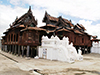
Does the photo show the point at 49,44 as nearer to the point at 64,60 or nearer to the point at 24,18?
the point at 64,60

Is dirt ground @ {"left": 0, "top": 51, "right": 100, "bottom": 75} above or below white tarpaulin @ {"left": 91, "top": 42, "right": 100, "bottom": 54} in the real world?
below

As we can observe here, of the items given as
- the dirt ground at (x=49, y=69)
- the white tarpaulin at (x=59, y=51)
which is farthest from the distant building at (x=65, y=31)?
the dirt ground at (x=49, y=69)

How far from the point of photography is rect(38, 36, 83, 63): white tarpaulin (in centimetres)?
1525

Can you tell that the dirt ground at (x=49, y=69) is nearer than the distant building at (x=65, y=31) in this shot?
Yes

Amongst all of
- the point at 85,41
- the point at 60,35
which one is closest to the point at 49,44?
the point at 60,35

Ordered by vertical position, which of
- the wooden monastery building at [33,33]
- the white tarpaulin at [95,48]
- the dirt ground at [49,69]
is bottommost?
the dirt ground at [49,69]

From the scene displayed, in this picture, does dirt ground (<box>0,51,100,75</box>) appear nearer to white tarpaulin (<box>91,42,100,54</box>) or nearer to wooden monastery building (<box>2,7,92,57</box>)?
wooden monastery building (<box>2,7,92,57</box>)

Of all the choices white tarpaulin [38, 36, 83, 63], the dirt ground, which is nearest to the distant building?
white tarpaulin [38, 36, 83, 63]

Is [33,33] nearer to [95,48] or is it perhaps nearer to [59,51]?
[59,51]

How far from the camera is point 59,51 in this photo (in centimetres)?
1584

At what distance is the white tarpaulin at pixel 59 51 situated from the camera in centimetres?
1525

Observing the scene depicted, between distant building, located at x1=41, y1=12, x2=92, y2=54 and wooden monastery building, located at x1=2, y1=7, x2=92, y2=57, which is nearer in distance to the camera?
wooden monastery building, located at x1=2, y1=7, x2=92, y2=57

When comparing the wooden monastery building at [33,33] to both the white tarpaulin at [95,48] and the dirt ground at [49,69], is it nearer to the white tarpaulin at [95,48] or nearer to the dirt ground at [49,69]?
the white tarpaulin at [95,48]

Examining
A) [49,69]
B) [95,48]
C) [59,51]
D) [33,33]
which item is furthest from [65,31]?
[95,48]
